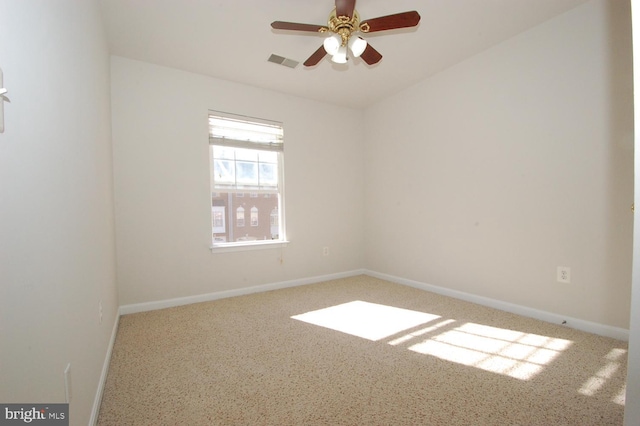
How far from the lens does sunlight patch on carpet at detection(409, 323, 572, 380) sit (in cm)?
185

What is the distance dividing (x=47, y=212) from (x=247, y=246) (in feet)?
8.83

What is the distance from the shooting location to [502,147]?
287 cm

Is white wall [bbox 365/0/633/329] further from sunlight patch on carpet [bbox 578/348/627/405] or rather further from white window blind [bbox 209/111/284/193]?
white window blind [bbox 209/111/284/193]

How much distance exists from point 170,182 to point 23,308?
2.61 m

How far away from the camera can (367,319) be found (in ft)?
8.92

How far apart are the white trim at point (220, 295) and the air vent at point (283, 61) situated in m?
2.70

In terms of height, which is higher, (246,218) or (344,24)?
(344,24)

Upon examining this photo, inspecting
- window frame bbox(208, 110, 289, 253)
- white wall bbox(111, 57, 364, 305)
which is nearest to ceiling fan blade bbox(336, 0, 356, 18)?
white wall bbox(111, 57, 364, 305)

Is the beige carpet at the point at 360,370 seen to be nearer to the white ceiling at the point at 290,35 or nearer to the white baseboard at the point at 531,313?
the white baseboard at the point at 531,313

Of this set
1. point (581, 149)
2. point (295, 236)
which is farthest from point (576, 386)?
point (295, 236)

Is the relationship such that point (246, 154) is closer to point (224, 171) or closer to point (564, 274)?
point (224, 171)

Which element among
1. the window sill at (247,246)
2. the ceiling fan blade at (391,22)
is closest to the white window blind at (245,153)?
the window sill at (247,246)

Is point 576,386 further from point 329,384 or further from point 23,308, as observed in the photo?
point 23,308

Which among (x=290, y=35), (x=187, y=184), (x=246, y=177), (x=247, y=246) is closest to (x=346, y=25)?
(x=290, y=35)
